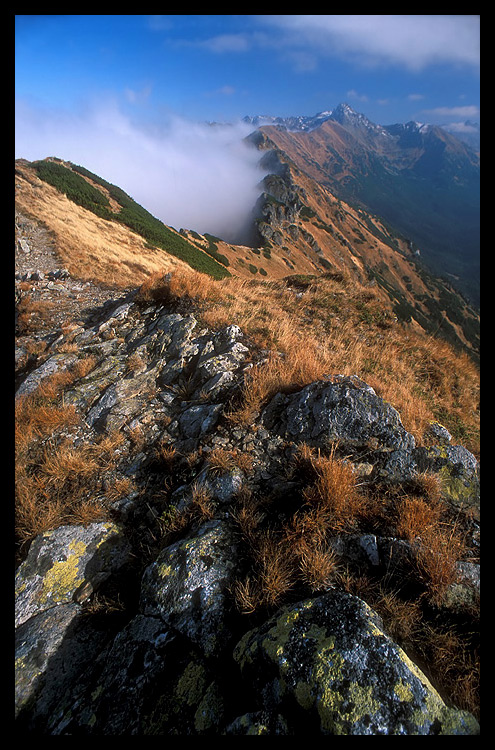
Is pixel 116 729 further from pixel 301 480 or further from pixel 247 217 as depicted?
pixel 247 217

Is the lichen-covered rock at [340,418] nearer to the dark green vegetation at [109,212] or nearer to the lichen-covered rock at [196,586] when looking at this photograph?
the lichen-covered rock at [196,586]

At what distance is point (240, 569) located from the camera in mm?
3320

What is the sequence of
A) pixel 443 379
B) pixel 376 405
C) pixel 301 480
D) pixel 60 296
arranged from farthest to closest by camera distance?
pixel 60 296, pixel 443 379, pixel 376 405, pixel 301 480

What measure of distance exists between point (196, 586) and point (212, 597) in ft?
0.66

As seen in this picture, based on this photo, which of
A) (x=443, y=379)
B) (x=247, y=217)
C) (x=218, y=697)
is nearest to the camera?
(x=218, y=697)

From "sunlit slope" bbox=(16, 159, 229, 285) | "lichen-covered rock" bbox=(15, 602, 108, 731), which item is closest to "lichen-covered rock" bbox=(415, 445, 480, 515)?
"lichen-covered rock" bbox=(15, 602, 108, 731)

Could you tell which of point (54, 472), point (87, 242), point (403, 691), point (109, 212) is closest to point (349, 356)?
point (403, 691)

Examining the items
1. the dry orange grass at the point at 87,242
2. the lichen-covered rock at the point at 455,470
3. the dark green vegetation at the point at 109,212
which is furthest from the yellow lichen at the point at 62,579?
the dark green vegetation at the point at 109,212

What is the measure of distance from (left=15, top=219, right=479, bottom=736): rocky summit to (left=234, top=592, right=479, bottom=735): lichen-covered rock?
0.04ft

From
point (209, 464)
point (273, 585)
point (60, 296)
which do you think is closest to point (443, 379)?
point (209, 464)

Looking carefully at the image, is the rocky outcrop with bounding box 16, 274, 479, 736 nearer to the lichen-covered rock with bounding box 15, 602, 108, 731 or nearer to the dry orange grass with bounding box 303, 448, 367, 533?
the lichen-covered rock with bounding box 15, 602, 108, 731

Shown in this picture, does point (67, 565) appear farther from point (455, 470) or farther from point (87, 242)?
point (87, 242)

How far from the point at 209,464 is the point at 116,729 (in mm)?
2635

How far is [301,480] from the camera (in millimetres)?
4152
